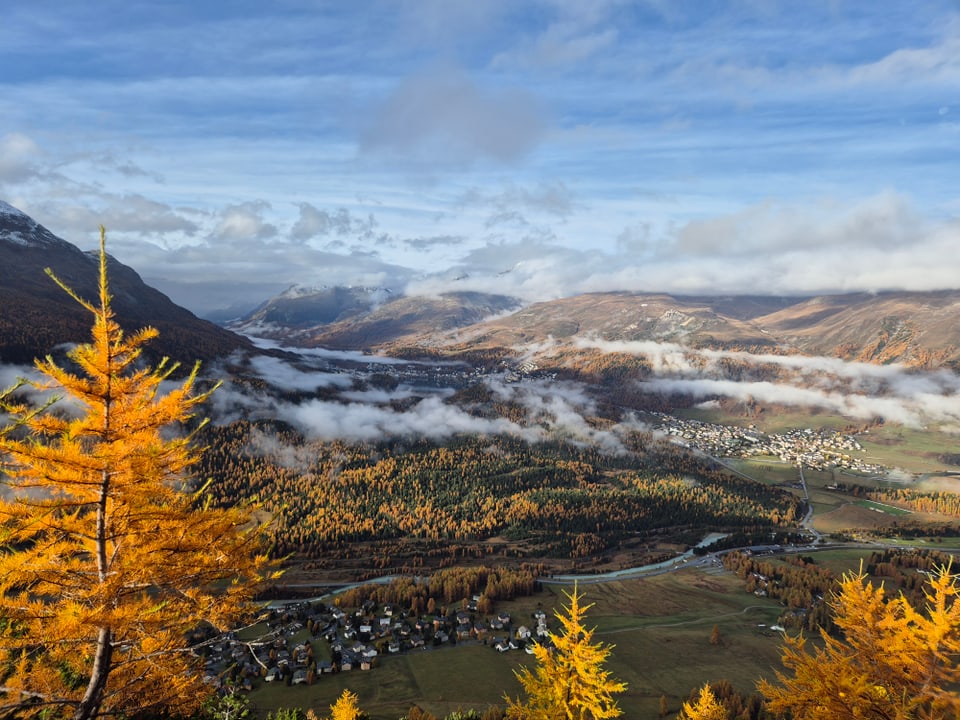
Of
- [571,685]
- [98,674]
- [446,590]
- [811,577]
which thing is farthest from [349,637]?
[811,577]

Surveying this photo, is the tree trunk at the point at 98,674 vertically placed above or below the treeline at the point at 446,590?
above

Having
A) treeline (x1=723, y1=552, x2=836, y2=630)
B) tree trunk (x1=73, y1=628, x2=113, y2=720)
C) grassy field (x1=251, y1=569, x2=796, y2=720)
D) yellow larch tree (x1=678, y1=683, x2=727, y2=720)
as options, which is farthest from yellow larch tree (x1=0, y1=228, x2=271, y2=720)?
treeline (x1=723, y1=552, x2=836, y2=630)

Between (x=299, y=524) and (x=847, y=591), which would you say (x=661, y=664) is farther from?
(x=299, y=524)

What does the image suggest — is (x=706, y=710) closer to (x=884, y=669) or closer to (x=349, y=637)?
(x=884, y=669)

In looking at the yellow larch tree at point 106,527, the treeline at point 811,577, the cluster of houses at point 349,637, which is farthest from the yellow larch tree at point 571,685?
the treeline at point 811,577

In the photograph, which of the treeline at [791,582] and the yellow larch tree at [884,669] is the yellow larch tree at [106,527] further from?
the treeline at [791,582]

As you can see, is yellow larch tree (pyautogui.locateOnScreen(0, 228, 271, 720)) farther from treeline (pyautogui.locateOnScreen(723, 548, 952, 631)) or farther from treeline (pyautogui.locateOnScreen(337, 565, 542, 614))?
treeline (pyautogui.locateOnScreen(723, 548, 952, 631))
